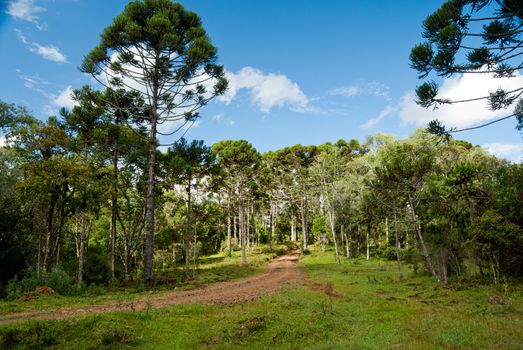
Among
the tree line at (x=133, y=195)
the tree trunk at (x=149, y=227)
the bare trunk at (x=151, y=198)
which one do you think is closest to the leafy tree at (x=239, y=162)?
the tree line at (x=133, y=195)

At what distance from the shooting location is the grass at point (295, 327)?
23.3ft

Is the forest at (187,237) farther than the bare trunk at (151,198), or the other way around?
the bare trunk at (151,198)

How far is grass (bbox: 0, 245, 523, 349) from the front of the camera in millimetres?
7090

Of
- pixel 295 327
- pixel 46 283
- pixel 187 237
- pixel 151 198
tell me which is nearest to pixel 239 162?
pixel 187 237

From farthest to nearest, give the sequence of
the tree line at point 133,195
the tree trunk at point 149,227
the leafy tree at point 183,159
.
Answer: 1. the leafy tree at point 183,159
2. the tree trunk at point 149,227
3. the tree line at point 133,195

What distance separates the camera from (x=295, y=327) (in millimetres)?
8344

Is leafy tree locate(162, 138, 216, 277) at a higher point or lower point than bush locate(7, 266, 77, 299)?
higher

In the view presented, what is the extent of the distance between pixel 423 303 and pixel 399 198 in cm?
1022

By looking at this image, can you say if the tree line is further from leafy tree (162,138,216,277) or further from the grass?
the grass

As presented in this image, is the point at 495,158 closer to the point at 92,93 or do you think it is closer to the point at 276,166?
the point at 276,166

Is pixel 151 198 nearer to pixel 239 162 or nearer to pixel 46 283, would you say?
pixel 46 283

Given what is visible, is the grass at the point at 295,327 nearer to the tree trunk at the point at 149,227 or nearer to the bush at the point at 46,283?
the bush at the point at 46,283

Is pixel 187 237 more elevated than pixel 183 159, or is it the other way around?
pixel 183 159

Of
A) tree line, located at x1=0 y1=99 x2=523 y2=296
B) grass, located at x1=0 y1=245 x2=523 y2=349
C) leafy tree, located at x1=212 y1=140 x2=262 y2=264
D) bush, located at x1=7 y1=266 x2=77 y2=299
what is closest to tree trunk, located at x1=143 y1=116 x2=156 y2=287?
tree line, located at x1=0 y1=99 x2=523 y2=296
